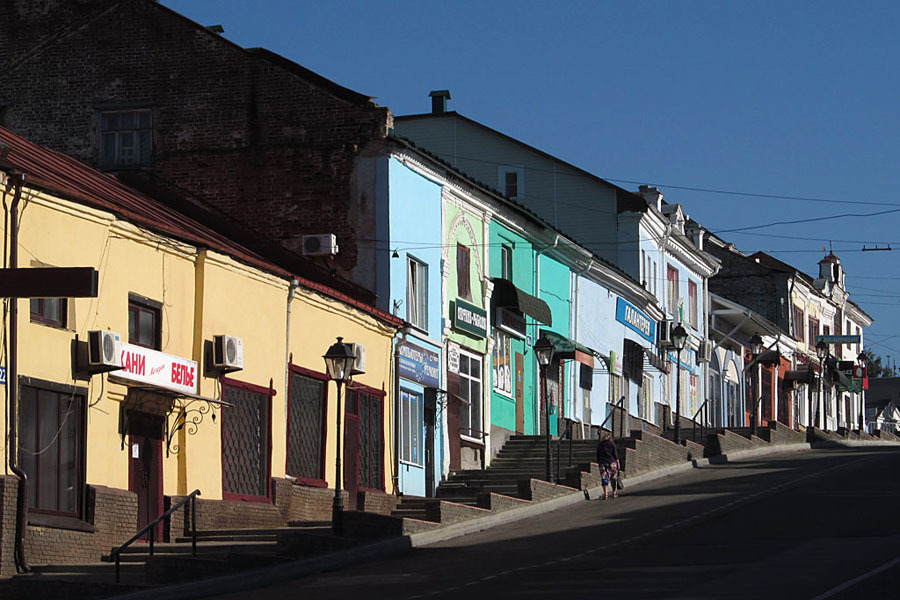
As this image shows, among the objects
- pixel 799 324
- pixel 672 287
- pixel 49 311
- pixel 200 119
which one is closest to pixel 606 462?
pixel 200 119

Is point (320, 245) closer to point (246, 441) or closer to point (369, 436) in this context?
point (369, 436)

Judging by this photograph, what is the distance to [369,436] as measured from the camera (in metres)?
29.1

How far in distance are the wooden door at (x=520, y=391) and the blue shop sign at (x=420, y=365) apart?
530 centimetres

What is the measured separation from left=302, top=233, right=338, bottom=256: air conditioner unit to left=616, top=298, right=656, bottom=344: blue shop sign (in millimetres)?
16782

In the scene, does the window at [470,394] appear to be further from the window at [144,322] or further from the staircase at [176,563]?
the window at [144,322]

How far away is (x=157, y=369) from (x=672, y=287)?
114 ft

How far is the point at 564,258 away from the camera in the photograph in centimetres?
4078

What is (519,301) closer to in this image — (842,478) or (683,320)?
(842,478)

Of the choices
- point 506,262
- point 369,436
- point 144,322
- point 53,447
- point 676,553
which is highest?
point 506,262

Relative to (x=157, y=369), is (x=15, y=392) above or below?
below

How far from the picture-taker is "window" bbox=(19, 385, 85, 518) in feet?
63.5

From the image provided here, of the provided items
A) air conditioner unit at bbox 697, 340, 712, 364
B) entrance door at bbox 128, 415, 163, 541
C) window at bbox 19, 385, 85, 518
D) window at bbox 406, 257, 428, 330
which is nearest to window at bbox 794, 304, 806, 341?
air conditioner unit at bbox 697, 340, 712, 364

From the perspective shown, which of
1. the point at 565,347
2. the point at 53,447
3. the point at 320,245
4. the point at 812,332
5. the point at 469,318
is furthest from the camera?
the point at 812,332

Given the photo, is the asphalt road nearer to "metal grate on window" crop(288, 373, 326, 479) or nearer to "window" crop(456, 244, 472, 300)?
"metal grate on window" crop(288, 373, 326, 479)
